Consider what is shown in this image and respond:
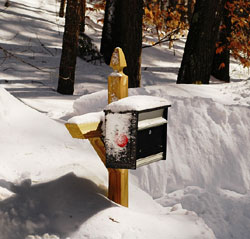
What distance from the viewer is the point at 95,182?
154 inches

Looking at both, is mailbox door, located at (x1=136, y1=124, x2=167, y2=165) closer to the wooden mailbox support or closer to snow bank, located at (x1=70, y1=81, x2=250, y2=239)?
the wooden mailbox support

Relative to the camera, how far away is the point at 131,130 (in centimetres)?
325

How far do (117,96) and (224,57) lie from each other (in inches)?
425

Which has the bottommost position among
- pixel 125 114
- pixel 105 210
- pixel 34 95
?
pixel 34 95

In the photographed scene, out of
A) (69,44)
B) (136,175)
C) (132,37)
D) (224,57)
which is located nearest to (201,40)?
(132,37)

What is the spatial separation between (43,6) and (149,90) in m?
13.9

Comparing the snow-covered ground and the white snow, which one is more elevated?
the white snow

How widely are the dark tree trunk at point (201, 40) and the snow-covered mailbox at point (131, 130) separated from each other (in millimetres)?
6396

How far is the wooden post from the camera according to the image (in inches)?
143

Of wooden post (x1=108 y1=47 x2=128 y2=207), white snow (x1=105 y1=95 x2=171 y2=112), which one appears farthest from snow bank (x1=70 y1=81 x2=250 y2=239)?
white snow (x1=105 y1=95 x2=171 y2=112)

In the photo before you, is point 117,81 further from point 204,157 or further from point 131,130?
point 204,157

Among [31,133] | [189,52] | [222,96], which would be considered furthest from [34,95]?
[31,133]

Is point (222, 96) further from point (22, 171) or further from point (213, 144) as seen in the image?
point (22, 171)

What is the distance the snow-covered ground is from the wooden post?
0.11 metres
